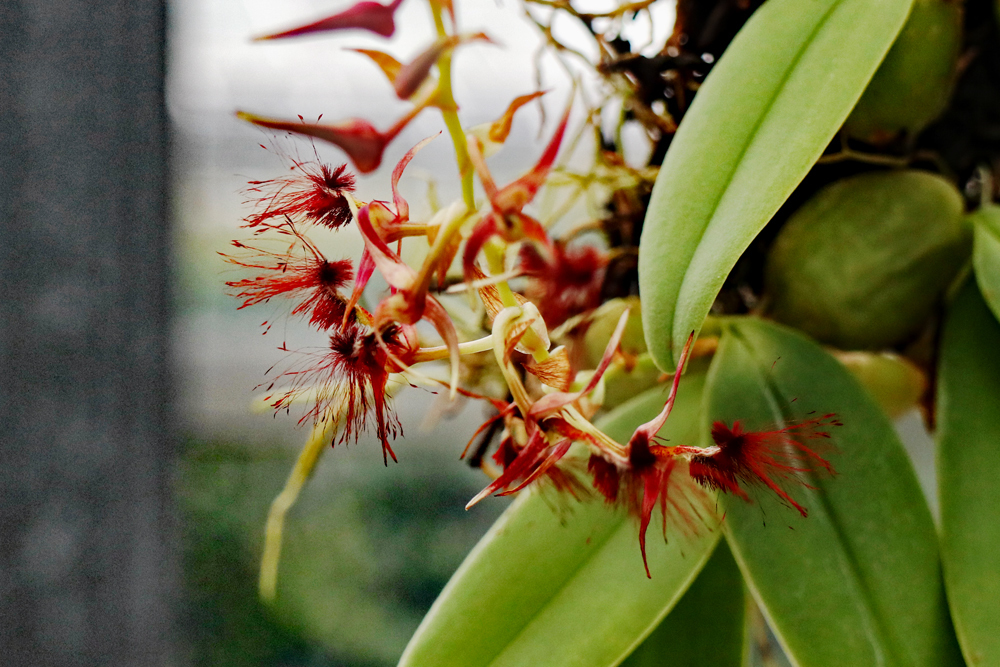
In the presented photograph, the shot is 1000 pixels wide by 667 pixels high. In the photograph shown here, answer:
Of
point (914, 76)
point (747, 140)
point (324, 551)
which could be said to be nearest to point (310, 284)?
point (747, 140)

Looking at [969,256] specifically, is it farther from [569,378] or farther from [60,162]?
[60,162]

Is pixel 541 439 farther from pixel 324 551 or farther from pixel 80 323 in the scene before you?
pixel 324 551

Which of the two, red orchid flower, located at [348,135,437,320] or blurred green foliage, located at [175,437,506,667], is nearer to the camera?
red orchid flower, located at [348,135,437,320]

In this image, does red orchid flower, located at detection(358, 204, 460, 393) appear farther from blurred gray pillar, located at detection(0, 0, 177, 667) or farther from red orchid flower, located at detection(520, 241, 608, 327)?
blurred gray pillar, located at detection(0, 0, 177, 667)

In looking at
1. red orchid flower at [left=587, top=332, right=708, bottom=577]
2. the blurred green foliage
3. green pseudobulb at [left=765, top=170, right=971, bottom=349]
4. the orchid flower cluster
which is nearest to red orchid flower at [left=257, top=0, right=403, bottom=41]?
the orchid flower cluster

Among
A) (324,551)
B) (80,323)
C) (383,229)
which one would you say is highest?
(383,229)

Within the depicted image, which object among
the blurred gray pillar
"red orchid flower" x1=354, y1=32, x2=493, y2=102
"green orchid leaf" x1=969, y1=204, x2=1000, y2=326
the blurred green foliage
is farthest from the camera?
the blurred green foliage

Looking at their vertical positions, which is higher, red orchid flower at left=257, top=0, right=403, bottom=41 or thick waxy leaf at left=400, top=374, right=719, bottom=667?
red orchid flower at left=257, top=0, right=403, bottom=41

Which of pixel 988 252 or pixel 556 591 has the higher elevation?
pixel 988 252
